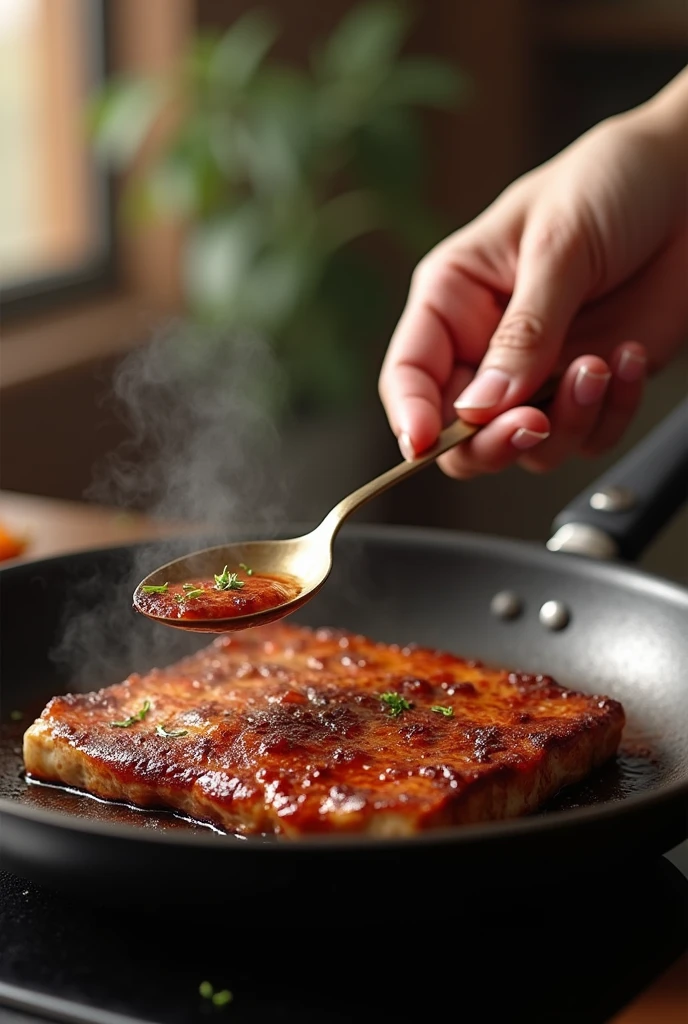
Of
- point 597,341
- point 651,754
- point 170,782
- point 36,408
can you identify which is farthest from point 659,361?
point 36,408

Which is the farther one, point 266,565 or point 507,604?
point 507,604

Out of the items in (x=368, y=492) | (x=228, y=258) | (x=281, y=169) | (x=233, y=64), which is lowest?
(x=228, y=258)

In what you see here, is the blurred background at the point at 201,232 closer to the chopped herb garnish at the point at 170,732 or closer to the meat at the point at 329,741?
the meat at the point at 329,741

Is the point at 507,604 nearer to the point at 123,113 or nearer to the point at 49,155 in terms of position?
the point at 123,113

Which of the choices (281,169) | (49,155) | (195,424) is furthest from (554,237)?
(49,155)

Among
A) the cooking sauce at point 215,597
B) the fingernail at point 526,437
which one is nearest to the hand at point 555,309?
the fingernail at point 526,437

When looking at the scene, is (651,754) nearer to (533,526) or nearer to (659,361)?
(659,361)
